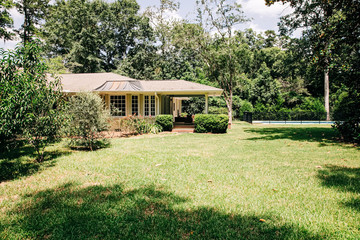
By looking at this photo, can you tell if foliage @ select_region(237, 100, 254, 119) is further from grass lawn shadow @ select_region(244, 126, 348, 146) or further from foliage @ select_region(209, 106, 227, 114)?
grass lawn shadow @ select_region(244, 126, 348, 146)

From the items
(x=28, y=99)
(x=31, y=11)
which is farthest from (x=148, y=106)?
(x=31, y=11)

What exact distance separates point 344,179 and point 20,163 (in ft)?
28.8

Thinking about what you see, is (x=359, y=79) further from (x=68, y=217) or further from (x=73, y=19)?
(x=73, y=19)

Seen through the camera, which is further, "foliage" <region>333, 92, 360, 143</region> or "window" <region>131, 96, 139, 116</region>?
"window" <region>131, 96, 139, 116</region>

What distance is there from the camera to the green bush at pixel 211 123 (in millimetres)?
14828

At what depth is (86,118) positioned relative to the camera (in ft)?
26.5

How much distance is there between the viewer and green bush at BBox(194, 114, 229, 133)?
48.6ft

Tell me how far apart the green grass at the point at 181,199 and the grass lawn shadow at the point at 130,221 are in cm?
1

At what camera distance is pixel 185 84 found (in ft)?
60.8

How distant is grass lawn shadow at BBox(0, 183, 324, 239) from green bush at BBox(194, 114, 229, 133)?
36.7 ft

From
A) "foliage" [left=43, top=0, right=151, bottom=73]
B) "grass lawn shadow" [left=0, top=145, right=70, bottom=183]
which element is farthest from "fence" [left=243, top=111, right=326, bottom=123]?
"grass lawn shadow" [left=0, top=145, right=70, bottom=183]

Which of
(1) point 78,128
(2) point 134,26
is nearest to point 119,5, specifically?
(2) point 134,26

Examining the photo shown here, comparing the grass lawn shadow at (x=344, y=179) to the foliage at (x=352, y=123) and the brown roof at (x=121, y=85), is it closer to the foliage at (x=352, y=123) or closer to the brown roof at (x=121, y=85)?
the foliage at (x=352, y=123)

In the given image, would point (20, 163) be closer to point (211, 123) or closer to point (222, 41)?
point (211, 123)
